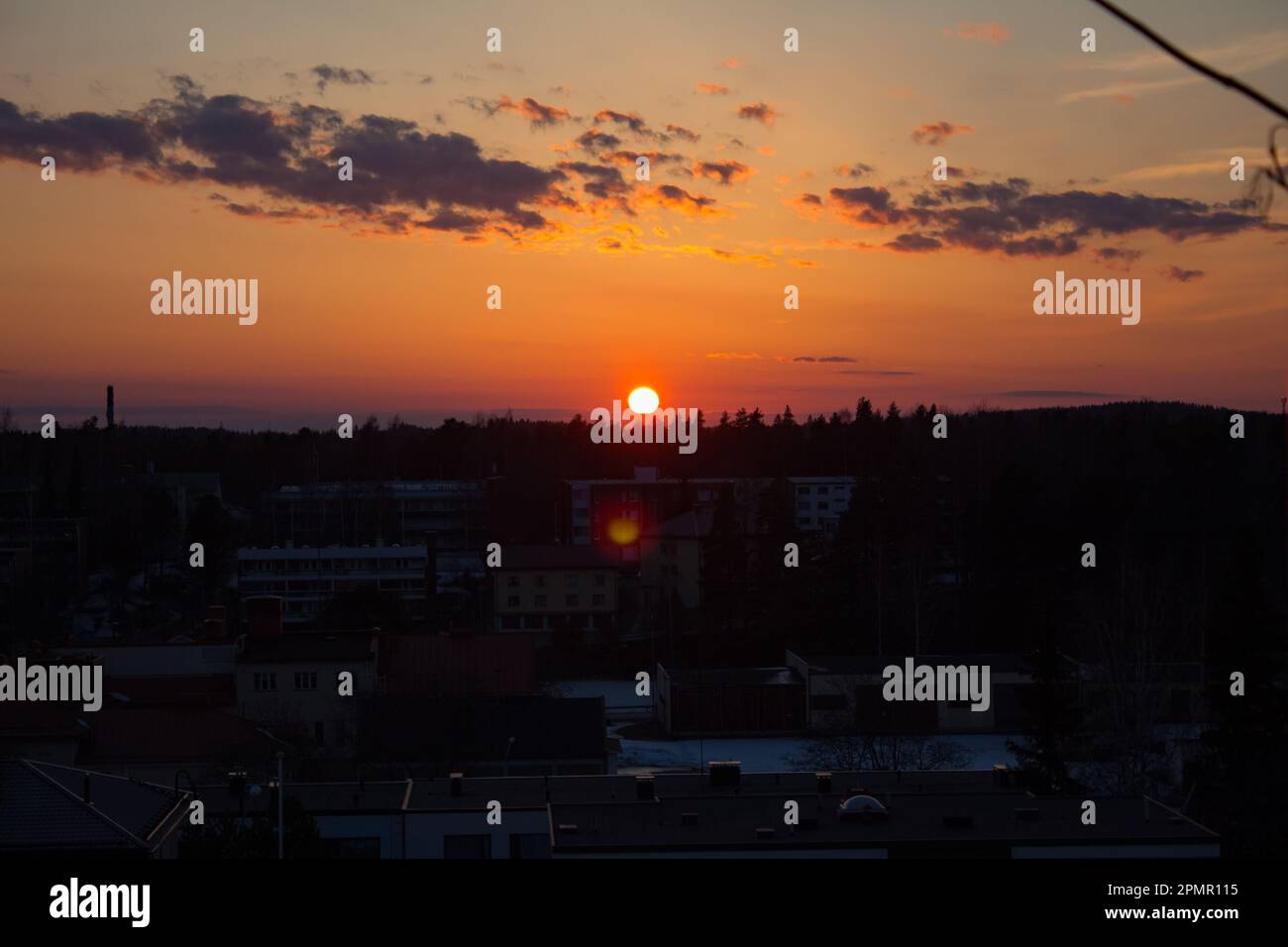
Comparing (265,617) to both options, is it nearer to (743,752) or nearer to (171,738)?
(171,738)

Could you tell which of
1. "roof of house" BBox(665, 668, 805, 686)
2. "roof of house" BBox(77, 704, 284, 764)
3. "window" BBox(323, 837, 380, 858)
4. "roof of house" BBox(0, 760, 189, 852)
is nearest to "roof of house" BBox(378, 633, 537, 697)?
"roof of house" BBox(665, 668, 805, 686)

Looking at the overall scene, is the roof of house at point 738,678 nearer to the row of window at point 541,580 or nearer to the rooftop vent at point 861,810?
the row of window at point 541,580

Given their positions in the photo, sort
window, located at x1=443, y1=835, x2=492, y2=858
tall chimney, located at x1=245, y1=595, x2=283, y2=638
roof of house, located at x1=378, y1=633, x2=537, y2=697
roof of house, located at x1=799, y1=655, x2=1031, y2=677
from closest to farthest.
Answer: window, located at x1=443, y1=835, x2=492, y2=858 < roof of house, located at x1=378, y1=633, x2=537, y2=697 < tall chimney, located at x1=245, y1=595, x2=283, y2=638 < roof of house, located at x1=799, y1=655, x2=1031, y2=677

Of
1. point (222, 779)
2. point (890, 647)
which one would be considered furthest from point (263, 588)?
point (222, 779)

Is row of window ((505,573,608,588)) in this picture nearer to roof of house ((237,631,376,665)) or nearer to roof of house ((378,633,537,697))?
roof of house ((378,633,537,697))

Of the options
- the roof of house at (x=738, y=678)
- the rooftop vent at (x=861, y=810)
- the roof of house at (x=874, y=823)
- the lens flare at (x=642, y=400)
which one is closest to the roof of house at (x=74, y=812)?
the roof of house at (x=874, y=823)

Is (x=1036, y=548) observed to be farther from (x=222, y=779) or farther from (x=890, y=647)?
(x=222, y=779)
